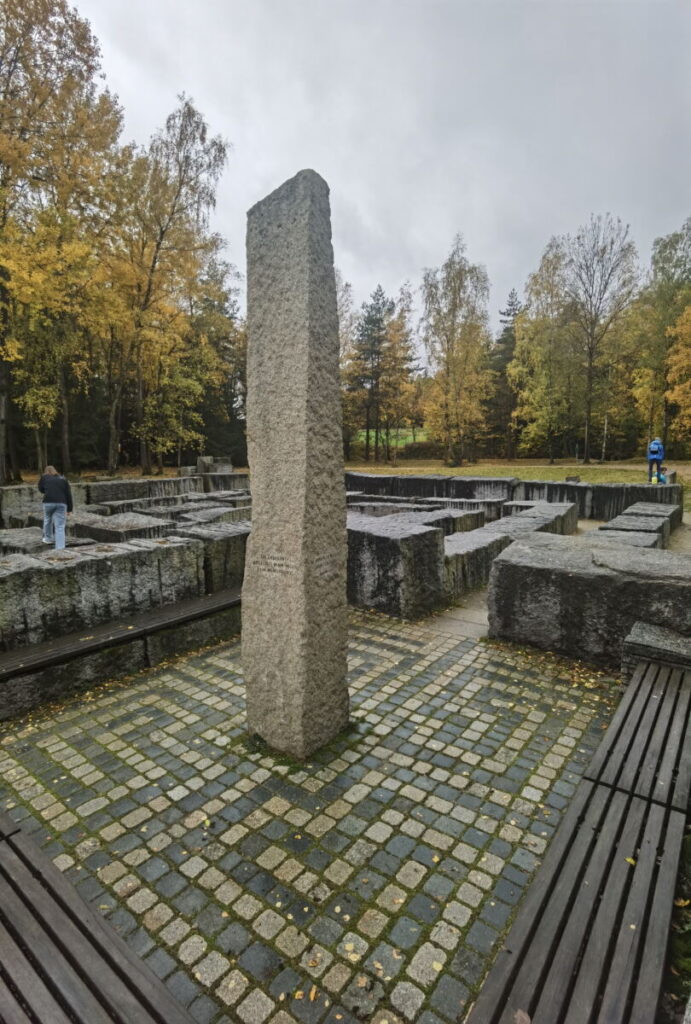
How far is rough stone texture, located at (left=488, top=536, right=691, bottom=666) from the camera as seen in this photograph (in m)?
4.32

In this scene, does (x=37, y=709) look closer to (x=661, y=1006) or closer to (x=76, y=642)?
(x=76, y=642)

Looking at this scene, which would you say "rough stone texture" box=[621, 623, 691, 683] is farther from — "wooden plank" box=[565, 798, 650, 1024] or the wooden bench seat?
"wooden plank" box=[565, 798, 650, 1024]

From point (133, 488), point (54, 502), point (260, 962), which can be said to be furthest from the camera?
point (133, 488)

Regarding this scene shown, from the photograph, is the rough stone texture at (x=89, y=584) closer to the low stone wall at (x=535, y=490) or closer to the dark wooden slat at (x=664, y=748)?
the dark wooden slat at (x=664, y=748)

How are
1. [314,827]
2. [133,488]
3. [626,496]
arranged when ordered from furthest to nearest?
[133,488]
[626,496]
[314,827]

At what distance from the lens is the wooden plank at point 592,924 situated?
1630 millimetres

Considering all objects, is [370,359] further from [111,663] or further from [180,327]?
[111,663]

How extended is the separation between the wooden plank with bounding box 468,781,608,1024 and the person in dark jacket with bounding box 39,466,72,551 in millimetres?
7283

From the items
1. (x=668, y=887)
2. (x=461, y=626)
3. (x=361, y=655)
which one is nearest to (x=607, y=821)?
(x=668, y=887)

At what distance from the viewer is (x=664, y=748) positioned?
2.88 meters

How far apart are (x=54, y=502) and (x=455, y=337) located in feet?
73.7

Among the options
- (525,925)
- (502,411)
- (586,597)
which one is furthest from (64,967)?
(502,411)

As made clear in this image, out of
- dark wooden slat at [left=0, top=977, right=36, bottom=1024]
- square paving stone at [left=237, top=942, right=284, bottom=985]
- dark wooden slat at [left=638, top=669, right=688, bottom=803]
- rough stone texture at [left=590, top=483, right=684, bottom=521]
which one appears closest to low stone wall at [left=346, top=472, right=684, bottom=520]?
rough stone texture at [left=590, top=483, right=684, bottom=521]

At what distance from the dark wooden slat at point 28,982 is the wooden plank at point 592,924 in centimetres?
155
